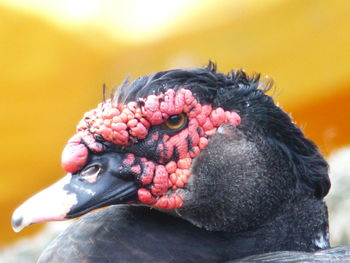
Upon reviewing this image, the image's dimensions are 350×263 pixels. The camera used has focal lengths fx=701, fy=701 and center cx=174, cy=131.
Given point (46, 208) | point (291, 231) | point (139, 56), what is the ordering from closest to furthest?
point (46, 208)
point (291, 231)
point (139, 56)

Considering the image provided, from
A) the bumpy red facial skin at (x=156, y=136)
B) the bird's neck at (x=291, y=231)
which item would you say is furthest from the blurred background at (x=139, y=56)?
the bumpy red facial skin at (x=156, y=136)

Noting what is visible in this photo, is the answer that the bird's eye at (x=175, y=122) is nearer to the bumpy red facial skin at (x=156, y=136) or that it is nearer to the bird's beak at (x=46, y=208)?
the bumpy red facial skin at (x=156, y=136)

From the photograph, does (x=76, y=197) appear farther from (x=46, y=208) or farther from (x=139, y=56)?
(x=139, y=56)

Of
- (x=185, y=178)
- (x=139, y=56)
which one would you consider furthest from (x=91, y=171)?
(x=139, y=56)

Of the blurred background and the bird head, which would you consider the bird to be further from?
the blurred background

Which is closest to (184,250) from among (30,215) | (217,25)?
(30,215)

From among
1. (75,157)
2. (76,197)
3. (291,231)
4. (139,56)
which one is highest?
(139,56)

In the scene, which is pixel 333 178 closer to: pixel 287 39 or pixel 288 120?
pixel 287 39
